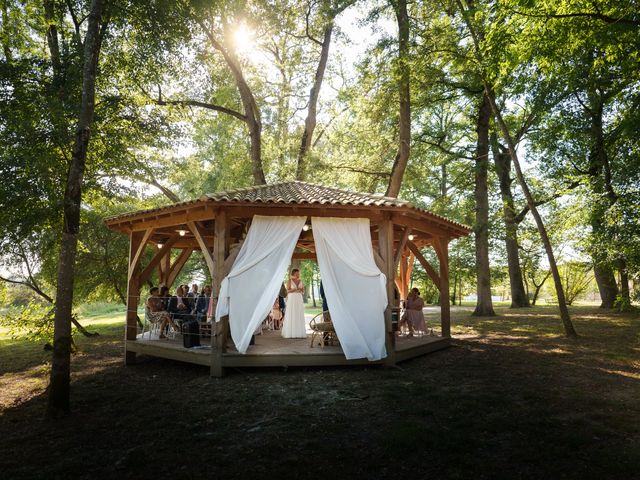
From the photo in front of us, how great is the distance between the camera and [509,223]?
1712cm

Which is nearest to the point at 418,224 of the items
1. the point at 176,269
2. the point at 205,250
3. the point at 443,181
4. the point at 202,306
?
the point at 205,250

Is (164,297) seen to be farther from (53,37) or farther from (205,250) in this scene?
(53,37)

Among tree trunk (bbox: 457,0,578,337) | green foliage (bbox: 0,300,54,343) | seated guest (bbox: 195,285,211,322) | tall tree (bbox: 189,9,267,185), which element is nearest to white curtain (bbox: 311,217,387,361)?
seated guest (bbox: 195,285,211,322)

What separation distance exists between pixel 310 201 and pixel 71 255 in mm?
3757

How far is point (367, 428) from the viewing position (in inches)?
182

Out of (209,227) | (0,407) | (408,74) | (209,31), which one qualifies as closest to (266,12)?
(209,31)

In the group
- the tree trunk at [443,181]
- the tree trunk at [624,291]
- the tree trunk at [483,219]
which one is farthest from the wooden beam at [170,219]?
the tree trunk at [443,181]

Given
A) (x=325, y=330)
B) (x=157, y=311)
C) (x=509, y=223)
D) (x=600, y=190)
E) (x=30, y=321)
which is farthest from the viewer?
(x=509, y=223)

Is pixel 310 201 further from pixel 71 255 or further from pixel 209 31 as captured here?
pixel 209 31

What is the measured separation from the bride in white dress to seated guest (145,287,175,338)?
9.23ft

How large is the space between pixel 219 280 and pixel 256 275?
68 centimetres

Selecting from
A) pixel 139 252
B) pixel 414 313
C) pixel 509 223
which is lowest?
pixel 414 313

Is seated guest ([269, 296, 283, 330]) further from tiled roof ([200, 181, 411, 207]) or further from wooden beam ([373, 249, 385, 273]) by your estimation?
wooden beam ([373, 249, 385, 273])

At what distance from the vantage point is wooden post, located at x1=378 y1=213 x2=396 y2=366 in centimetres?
768
